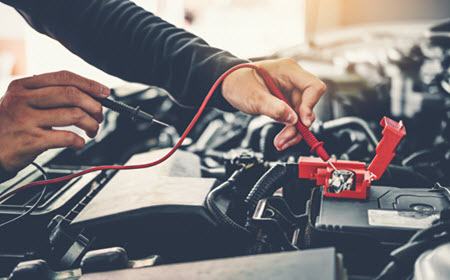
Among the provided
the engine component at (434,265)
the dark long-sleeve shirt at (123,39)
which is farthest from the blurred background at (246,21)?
the engine component at (434,265)

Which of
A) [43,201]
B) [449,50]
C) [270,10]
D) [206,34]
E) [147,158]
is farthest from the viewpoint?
[206,34]

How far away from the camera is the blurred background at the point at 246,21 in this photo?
275cm

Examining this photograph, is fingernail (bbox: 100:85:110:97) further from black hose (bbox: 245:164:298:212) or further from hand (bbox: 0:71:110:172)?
black hose (bbox: 245:164:298:212)

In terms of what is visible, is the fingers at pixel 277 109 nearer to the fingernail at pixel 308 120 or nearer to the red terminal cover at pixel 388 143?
the fingernail at pixel 308 120

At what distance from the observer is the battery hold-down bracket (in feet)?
1.97

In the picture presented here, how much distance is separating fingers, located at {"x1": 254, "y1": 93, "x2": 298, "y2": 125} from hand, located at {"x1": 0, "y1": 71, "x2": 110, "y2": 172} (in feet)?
0.96

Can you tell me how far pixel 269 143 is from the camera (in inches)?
38.1

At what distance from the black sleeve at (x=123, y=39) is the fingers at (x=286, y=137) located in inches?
8.4

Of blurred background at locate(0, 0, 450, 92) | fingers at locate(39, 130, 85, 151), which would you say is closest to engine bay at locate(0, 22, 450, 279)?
fingers at locate(39, 130, 85, 151)

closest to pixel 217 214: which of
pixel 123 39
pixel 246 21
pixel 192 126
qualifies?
pixel 192 126

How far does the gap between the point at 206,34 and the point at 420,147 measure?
13.5 ft

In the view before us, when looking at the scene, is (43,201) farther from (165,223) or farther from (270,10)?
(270,10)

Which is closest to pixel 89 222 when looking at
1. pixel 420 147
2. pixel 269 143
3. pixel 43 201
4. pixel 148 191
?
pixel 148 191

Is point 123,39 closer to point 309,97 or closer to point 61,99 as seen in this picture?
point 61,99
